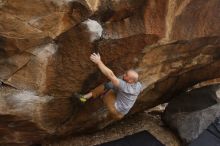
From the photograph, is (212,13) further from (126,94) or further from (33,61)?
(33,61)

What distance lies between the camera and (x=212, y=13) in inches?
284

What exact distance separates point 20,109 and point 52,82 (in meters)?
0.71

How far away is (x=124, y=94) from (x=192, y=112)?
3.17 meters

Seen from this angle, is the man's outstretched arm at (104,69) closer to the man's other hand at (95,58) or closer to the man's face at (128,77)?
the man's other hand at (95,58)

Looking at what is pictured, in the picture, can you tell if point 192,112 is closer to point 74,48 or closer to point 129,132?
point 129,132

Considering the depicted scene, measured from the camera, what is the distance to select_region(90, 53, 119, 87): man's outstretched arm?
20.3 ft

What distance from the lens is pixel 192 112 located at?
9.07 meters

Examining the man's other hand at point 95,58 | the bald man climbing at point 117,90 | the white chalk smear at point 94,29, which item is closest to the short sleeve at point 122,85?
the bald man climbing at point 117,90

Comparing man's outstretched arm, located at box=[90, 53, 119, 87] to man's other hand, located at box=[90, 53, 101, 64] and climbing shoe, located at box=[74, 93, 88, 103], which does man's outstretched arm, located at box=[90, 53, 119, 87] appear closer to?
man's other hand, located at box=[90, 53, 101, 64]

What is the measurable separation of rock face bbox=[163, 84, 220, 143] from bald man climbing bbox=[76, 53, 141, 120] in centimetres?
250

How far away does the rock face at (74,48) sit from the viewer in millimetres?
5980

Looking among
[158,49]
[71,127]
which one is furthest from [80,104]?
[158,49]

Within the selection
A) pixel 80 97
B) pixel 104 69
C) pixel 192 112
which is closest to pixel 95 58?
pixel 104 69

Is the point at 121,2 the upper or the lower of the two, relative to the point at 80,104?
upper
